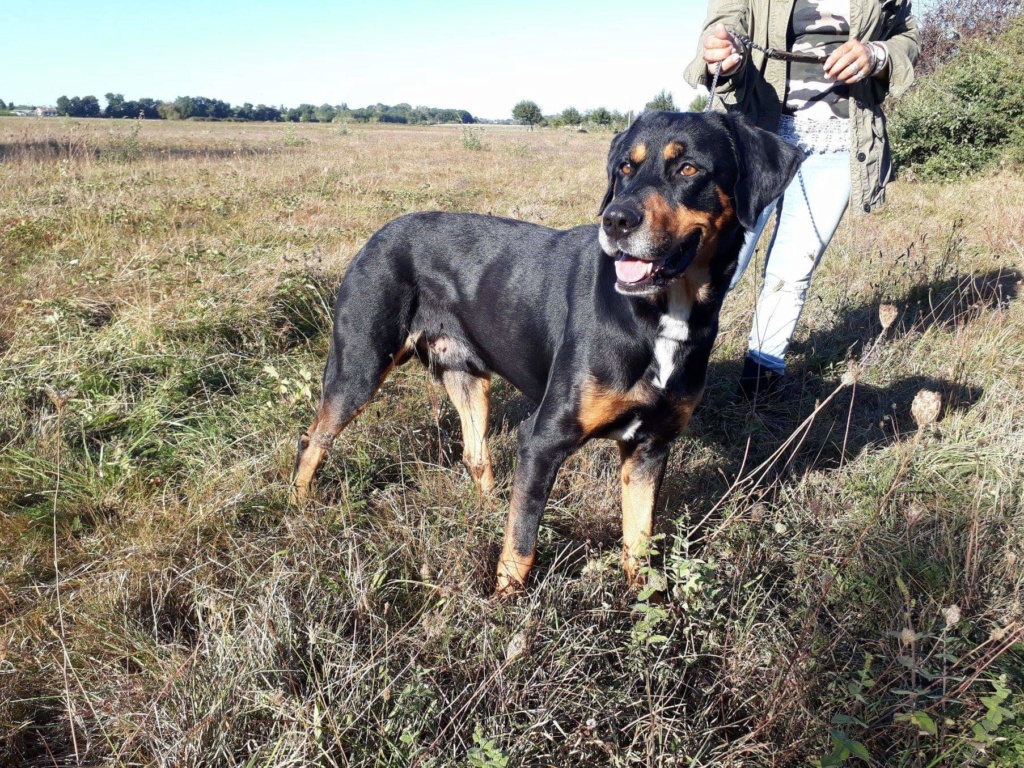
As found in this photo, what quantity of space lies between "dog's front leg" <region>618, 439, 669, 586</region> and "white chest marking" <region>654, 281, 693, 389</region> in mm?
321

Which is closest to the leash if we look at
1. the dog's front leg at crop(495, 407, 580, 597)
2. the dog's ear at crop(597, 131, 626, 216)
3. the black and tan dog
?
the dog's ear at crop(597, 131, 626, 216)

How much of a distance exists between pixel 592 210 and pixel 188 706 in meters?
8.94

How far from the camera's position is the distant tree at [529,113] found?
5841cm

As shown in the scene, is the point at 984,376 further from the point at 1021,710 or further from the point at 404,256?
the point at 404,256

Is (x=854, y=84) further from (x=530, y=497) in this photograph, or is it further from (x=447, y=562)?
(x=447, y=562)

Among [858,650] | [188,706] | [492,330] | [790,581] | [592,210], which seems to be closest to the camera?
[188,706]

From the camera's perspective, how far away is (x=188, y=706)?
1.88 metres

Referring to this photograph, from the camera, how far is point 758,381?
13.3ft

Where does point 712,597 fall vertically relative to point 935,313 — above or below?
below

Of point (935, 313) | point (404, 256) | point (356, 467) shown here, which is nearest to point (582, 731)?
point (356, 467)

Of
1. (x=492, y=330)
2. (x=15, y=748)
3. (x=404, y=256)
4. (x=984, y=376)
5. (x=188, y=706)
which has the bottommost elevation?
(x=15, y=748)

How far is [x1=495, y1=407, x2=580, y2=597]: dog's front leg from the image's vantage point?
2.58m

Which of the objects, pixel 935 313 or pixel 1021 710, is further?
pixel 935 313

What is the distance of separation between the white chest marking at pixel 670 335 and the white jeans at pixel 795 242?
1.22m
